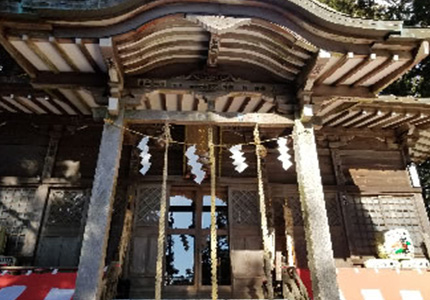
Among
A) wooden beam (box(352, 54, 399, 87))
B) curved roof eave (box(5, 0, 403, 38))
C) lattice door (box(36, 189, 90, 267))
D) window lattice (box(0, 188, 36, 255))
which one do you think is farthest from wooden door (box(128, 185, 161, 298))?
wooden beam (box(352, 54, 399, 87))

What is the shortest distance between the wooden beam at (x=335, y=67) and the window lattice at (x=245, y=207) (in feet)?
11.4

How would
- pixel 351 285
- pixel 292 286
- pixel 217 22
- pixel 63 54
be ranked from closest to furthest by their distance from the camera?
pixel 217 22 → pixel 63 54 → pixel 351 285 → pixel 292 286

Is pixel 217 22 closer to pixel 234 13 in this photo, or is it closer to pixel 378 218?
pixel 234 13

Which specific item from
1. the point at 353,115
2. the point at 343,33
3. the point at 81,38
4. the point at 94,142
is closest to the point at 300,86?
the point at 343,33

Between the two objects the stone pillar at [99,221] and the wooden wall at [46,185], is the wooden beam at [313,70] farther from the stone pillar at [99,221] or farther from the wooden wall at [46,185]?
the wooden wall at [46,185]

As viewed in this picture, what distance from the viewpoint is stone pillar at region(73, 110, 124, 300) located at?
5254mm

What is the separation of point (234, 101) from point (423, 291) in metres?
5.73

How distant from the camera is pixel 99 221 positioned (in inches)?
221

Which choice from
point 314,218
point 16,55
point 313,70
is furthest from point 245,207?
point 16,55

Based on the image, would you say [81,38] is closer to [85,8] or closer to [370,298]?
[85,8]

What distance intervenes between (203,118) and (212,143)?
53 centimetres

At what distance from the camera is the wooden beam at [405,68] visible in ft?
19.9

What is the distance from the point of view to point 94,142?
9.17 meters

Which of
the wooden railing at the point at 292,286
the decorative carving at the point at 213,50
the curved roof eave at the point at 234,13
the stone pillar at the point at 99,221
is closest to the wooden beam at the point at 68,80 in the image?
the stone pillar at the point at 99,221
